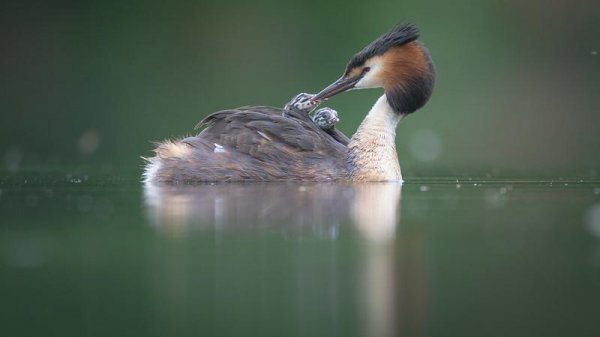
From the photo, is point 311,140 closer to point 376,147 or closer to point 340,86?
point 376,147

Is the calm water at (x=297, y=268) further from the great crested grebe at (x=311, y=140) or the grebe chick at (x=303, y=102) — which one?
the grebe chick at (x=303, y=102)

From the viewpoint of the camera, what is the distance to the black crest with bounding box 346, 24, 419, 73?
8.31m

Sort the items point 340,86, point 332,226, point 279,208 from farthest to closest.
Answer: point 340,86, point 279,208, point 332,226

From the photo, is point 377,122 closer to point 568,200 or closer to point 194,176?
point 194,176

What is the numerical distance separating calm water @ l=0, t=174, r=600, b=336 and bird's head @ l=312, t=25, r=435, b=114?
8.18ft

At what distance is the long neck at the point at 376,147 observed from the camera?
7.98m

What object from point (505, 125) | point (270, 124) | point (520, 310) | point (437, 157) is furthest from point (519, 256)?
point (505, 125)

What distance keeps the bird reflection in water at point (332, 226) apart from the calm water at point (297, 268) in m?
0.01

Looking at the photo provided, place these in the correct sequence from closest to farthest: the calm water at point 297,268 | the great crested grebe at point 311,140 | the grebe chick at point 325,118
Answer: the calm water at point 297,268 → the great crested grebe at point 311,140 → the grebe chick at point 325,118

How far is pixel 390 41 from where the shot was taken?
27.3 ft

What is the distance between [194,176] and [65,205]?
2.09m

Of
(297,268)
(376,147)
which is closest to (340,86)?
(376,147)

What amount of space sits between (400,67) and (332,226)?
3969 mm

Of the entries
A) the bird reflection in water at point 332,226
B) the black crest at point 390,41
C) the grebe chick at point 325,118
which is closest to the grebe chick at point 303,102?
the grebe chick at point 325,118
